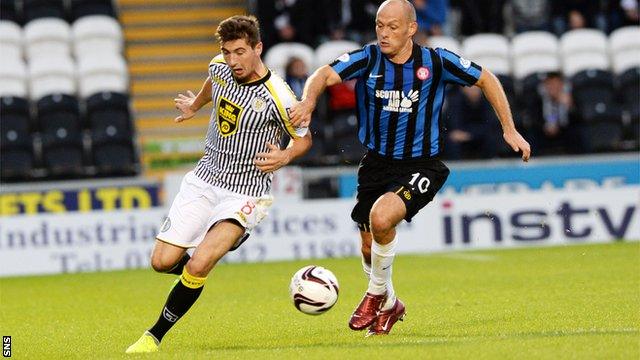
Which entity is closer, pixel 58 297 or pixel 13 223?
pixel 58 297

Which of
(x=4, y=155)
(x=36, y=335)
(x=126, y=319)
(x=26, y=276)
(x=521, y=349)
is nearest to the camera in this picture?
(x=521, y=349)

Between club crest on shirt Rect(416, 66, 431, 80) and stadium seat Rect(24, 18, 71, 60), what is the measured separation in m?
12.2

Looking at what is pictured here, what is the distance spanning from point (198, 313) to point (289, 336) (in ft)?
7.13

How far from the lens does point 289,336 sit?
32.0 feet

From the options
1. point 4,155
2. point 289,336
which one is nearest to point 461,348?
point 289,336

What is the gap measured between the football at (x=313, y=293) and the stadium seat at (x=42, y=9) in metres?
13.1

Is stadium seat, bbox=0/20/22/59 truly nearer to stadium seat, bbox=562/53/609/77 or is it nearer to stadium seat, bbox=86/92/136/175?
stadium seat, bbox=86/92/136/175

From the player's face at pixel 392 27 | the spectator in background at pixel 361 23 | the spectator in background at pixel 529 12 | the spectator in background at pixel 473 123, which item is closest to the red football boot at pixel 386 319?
the player's face at pixel 392 27

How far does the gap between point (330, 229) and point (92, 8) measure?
630 centimetres

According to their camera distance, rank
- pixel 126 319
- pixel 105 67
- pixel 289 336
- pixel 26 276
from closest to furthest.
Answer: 1. pixel 289 336
2. pixel 126 319
3. pixel 26 276
4. pixel 105 67

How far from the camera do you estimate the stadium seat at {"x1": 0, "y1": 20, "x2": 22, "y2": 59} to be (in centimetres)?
2056

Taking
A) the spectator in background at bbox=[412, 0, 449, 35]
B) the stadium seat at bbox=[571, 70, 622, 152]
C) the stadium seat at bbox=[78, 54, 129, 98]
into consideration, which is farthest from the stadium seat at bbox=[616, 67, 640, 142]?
the stadium seat at bbox=[78, 54, 129, 98]

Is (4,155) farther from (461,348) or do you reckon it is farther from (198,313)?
(461,348)

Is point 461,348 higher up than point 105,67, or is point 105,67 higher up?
point 105,67
